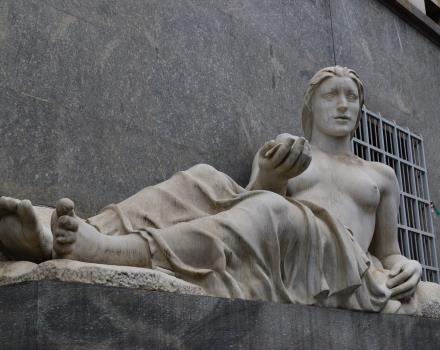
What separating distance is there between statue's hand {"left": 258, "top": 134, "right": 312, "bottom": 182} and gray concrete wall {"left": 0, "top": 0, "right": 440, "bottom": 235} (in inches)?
46.6

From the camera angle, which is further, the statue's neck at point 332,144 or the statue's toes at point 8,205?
the statue's neck at point 332,144

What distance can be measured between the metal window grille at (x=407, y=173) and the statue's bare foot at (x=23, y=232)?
5387mm

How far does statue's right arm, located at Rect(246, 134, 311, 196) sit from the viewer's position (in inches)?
209

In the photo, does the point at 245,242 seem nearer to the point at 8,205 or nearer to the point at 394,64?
the point at 8,205

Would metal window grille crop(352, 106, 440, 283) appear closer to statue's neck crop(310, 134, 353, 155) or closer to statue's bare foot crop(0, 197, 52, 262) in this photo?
statue's neck crop(310, 134, 353, 155)

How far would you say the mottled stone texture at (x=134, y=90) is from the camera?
5633mm

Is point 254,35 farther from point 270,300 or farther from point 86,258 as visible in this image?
point 86,258

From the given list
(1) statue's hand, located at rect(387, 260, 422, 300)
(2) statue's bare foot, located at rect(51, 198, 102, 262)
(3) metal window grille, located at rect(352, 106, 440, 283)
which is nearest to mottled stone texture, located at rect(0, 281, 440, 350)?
(2) statue's bare foot, located at rect(51, 198, 102, 262)

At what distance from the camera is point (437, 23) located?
1229 cm

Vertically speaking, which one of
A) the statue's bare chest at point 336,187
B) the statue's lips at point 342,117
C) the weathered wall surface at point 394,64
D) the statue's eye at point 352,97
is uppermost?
the weathered wall surface at point 394,64

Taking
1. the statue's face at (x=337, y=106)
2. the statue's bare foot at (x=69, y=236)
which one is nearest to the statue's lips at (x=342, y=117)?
the statue's face at (x=337, y=106)

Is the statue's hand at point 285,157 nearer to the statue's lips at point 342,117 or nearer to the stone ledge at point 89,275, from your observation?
the statue's lips at point 342,117

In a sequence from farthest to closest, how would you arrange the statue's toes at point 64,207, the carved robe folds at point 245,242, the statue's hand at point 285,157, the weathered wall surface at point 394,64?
1. the weathered wall surface at point 394,64
2. the statue's hand at point 285,157
3. the carved robe folds at point 245,242
4. the statue's toes at point 64,207

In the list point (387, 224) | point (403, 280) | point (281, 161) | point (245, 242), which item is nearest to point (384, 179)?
point (387, 224)
